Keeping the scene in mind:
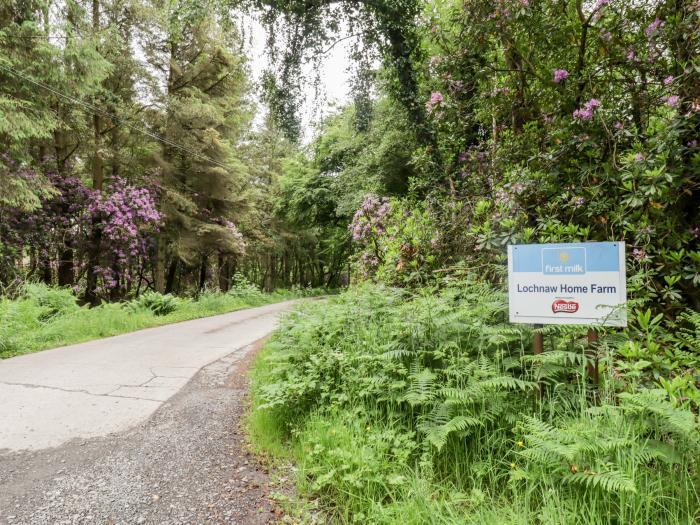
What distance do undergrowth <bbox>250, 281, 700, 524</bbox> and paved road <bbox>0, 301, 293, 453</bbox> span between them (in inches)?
60.8

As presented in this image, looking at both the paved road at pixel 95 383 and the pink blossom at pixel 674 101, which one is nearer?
the pink blossom at pixel 674 101

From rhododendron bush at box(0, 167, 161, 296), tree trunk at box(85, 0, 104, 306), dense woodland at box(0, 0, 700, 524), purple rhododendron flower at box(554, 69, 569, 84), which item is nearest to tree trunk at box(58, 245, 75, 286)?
rhododendron bush at box(0, 167, 161, 296)

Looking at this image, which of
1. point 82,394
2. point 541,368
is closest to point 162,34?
point 82,394

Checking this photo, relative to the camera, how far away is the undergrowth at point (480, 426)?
5.98 ft

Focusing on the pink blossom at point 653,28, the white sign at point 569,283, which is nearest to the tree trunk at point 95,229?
the white sign at point 569,283

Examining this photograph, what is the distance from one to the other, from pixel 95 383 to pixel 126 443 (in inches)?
77.8

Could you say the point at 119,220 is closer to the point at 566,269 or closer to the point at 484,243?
the point at 484,243

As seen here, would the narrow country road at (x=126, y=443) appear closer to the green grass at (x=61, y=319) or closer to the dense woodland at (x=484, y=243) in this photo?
the dense woodland at (x=484, y=243)

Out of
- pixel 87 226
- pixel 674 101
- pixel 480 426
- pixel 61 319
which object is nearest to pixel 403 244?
pixel 674 101

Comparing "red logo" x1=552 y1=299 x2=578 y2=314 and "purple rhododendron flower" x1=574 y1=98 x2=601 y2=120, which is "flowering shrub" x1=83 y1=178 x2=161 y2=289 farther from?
"red logo" x1=552 y1=299 x2=578 y2=314

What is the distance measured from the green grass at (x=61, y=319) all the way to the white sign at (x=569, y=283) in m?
7.85

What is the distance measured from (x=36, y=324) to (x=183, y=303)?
4.99 metres

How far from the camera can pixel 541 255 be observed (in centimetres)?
271

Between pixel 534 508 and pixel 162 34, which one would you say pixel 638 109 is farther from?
pixel 162 34
